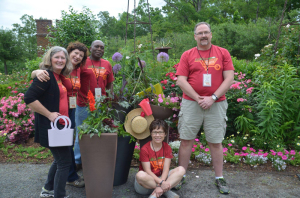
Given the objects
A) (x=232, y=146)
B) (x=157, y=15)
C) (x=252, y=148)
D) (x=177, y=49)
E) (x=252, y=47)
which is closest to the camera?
(x=252, y=148)

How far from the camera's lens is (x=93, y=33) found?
5461 millimetres

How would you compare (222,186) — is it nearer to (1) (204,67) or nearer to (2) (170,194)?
(2) (170,194)

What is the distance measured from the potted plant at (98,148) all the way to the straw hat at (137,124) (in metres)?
0.20

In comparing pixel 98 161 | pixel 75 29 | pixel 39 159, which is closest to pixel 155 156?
pixel 98 161

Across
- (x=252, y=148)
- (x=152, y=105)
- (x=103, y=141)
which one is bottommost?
(x=252, y=148)

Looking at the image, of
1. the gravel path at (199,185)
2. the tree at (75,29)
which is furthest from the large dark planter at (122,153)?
the tree at (75,29)

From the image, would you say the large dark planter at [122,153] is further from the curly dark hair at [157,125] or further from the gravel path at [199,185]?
the curly dark hair at [157,125]

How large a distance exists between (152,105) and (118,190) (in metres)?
1.11

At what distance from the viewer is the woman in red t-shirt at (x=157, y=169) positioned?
2443 millimetres

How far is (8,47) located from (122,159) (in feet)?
94.2

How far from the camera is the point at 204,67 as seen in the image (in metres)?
2.60

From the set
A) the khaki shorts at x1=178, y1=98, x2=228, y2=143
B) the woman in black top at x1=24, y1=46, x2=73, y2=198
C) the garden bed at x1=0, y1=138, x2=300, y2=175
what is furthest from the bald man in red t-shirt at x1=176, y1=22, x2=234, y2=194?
the woman in black top at x1=24, y1=46, x2=73, y2=198

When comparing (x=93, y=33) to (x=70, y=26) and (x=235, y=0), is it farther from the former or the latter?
(x=235, y=0)

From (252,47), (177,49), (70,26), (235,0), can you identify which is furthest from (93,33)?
(235,0)
